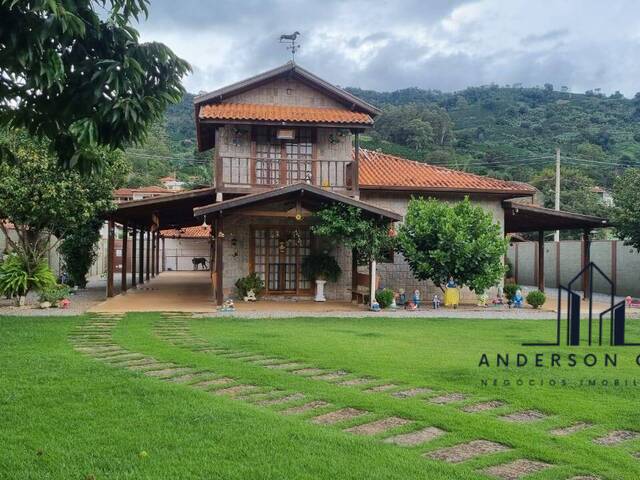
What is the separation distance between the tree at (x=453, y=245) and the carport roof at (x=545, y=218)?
120 inches

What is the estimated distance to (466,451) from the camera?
4.46 metres

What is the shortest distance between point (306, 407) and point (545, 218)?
15.6 meters

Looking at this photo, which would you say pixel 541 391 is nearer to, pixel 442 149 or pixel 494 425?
pixel 494 425

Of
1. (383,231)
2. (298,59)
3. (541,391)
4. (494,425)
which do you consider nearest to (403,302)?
(383,231)

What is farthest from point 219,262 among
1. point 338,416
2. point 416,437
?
point 416,437

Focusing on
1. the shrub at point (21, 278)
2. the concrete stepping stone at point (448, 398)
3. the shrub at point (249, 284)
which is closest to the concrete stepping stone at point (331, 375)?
the concrete stepping stone at point (448, 398)

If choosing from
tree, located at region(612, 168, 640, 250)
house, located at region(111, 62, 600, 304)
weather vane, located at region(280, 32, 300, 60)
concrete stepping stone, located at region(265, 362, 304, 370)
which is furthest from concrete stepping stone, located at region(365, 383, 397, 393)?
tree, located at region(612, 168, 640, 250)

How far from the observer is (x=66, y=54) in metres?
4.05

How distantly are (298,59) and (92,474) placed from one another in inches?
666

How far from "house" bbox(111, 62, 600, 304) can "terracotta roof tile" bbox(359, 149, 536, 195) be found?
37mm

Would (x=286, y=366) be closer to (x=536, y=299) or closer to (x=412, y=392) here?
(x=412, y=392)

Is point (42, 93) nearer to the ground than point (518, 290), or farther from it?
farther from it

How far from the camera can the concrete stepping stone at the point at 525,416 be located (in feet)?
17.3

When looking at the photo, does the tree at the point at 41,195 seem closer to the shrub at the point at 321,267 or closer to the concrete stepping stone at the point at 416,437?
the shrub at the point at 321,267
